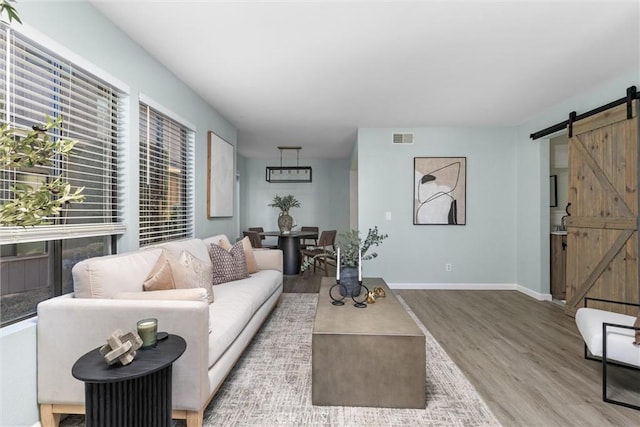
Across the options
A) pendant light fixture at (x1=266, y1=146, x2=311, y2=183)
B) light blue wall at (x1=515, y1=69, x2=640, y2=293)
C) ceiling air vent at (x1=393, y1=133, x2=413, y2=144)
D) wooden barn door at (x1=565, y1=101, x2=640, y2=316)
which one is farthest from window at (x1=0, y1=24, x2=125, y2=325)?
pendant light fixture at (x1=266, y1=146, x2=311, y2=183)

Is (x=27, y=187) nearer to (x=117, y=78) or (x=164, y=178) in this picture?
(x=117, y=78)

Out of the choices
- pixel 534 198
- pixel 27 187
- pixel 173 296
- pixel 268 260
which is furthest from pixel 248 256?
pixel 534 198

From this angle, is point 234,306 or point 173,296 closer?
point 173,296

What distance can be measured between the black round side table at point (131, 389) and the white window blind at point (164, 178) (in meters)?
1.63

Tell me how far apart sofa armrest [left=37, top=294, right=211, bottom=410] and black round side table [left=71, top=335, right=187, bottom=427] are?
15 centimetres

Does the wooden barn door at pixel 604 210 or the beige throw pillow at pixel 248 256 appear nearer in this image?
the wooden barn door at pixel 604 210

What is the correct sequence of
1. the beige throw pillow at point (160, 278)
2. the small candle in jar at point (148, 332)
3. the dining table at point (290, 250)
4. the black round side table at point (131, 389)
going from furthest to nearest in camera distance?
the dining table at point (290, 250)
the beige throw pillow at point (160, 278)
the small candle in jar at point (148, 332)
the black round side table at point (131, 389)

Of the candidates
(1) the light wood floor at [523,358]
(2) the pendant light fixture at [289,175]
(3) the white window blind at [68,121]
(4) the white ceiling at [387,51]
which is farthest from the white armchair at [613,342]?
(2) the pendant light fixture at [289,175]

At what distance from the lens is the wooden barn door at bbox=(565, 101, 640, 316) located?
2.95 meters

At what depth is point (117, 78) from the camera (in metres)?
2.35

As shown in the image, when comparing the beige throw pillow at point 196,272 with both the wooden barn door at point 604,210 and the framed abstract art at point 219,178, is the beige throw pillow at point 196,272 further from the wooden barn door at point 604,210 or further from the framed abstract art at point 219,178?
the wooden barn door at point 604,210

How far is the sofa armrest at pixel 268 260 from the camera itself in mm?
A: 3879

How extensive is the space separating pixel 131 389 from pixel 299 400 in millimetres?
978

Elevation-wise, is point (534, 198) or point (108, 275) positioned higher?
point (534, 198)
